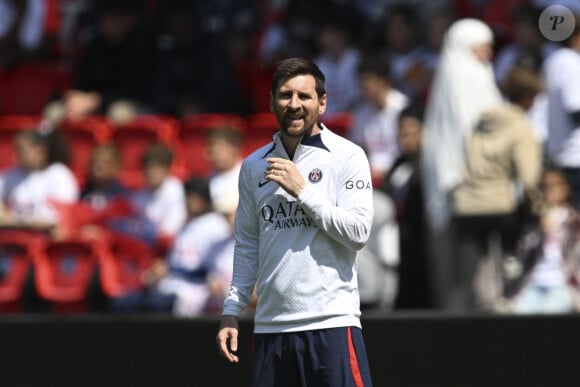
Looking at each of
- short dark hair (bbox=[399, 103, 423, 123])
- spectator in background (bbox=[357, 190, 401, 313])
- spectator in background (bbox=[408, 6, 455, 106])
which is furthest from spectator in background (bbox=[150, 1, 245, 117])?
spectator in background (bbox=[357, 190, 401, 313])

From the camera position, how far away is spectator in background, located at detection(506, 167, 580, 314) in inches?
271

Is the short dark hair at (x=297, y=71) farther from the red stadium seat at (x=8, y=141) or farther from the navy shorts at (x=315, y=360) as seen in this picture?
the red stadium seat at (x=8, y=141)

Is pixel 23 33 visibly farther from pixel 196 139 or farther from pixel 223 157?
pixel 223 157

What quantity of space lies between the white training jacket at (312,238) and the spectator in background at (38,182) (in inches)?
171

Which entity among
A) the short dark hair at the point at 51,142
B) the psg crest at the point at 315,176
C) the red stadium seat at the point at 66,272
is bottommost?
the red stadium seat at the point at 66,272

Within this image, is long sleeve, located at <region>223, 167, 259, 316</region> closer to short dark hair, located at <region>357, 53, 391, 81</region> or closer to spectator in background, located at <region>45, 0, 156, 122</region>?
short dark hair, located at <region>357, 53, 391, 81</region>

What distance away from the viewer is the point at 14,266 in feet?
27.2

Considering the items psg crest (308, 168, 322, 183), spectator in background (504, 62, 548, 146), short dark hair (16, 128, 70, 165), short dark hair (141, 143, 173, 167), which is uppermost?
spectator in background (504, 62, 548, 146)

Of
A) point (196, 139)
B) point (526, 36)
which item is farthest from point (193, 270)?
point (526, 36)

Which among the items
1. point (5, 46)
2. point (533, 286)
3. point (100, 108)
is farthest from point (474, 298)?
point (5, 46)

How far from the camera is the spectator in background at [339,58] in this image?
9.45 m

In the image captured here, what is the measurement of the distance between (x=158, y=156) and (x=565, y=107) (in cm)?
285

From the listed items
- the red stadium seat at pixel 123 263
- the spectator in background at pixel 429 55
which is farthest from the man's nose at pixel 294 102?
the spectator in background at pixel 429 55

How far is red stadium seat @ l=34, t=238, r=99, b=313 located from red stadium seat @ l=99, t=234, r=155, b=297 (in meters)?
0.10
